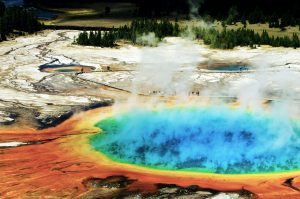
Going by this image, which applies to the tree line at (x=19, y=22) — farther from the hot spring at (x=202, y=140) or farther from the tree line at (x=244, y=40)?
the hot spring at (x=202, y=140)

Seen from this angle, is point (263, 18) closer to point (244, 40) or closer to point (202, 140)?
→ point (244, 40)

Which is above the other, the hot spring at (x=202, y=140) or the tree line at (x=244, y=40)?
the tree line at (x=244, y=40)

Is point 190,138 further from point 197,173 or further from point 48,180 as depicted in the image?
point 48,180

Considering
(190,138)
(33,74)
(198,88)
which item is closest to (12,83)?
(33,74)

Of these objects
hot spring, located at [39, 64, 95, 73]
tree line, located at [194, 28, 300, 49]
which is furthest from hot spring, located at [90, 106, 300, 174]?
tree line, located at [194, 28, 300, 49]

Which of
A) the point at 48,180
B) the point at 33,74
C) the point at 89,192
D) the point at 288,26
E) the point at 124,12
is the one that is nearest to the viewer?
the point at 89,192

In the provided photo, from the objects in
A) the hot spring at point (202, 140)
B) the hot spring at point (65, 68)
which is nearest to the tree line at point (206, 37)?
the hot spring at point (65, 68)

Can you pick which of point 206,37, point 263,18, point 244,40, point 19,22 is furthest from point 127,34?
point 263,18
